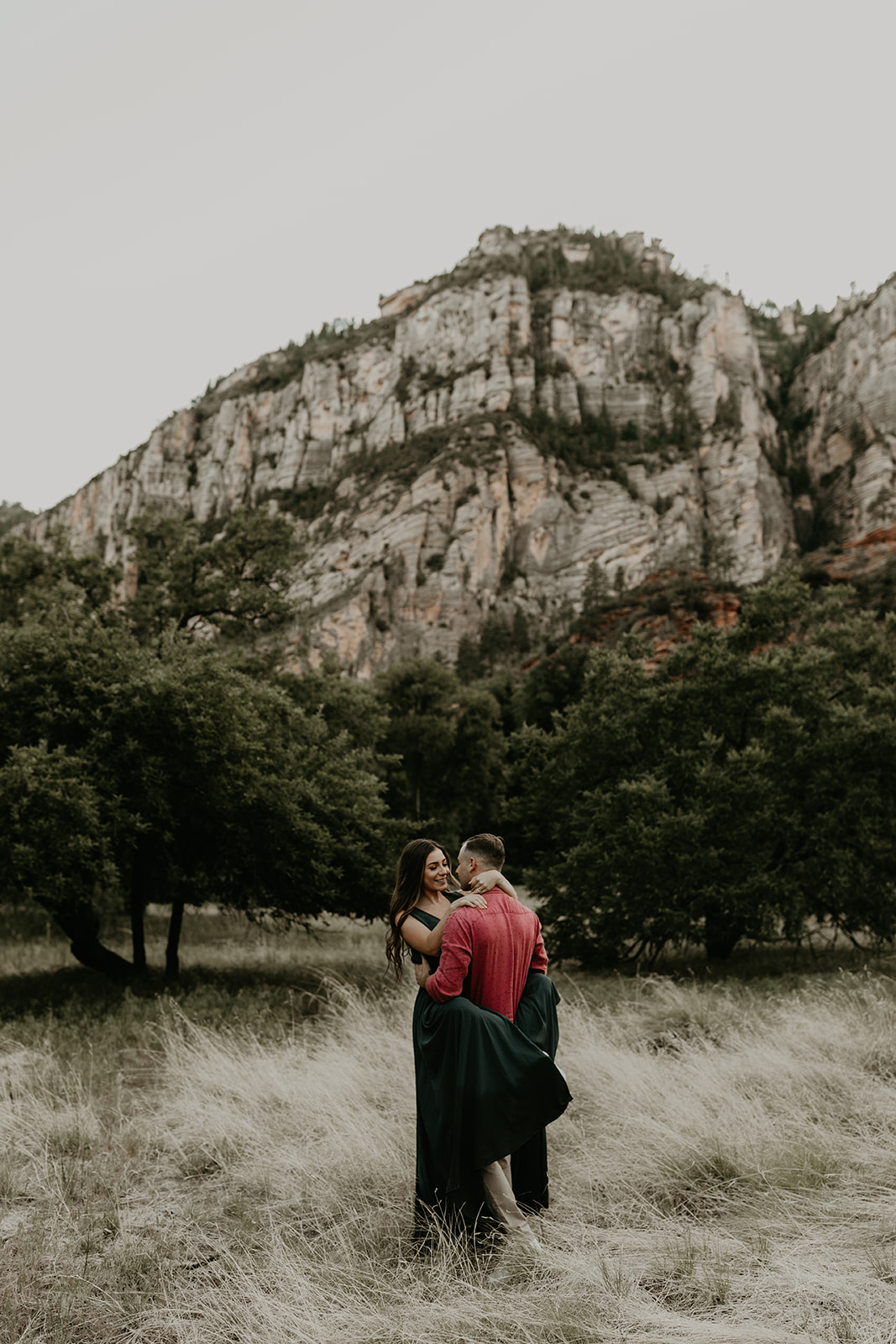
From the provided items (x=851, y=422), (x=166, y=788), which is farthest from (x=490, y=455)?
(x=166, y=788)

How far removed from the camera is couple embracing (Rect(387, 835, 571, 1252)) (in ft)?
12.1

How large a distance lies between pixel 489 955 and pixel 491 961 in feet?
0.09

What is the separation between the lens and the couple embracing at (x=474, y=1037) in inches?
145

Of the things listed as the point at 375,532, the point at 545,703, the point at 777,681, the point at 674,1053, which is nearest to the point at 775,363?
the point at 375,532

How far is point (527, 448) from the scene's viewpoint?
344ft

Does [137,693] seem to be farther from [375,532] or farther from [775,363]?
[775,363]

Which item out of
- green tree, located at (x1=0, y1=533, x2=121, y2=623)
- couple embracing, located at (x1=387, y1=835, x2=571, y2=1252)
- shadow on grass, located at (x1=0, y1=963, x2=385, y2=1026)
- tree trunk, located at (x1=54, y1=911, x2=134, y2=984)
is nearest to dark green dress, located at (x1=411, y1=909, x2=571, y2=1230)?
couple embracing, located at (x1=387, y1=835, x2=571, y2=1252)

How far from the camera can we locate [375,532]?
101 m

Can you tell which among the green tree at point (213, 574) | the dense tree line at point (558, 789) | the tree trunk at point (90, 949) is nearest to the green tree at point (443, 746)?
the green tree at point (213, 574)

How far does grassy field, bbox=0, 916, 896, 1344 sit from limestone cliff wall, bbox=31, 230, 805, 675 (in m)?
80.6

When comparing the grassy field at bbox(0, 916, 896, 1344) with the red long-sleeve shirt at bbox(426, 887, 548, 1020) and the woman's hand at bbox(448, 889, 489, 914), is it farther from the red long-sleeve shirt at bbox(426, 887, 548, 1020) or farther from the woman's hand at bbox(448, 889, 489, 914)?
the woman's hand at bbox(448, 889, 489, 914)

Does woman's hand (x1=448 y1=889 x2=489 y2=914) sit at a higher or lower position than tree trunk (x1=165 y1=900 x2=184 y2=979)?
higher

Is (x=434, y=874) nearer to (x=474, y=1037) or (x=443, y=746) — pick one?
(x=474, y=1037)

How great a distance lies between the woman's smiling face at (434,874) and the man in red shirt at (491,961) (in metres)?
0.09
